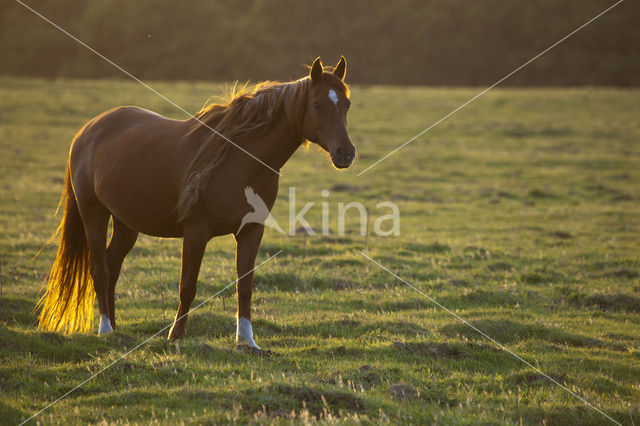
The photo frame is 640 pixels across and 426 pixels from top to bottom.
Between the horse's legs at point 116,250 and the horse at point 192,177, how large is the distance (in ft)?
0.09

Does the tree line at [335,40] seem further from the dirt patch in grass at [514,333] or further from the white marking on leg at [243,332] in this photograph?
the white marking on leg at [243,332]

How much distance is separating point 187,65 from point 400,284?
283 ft

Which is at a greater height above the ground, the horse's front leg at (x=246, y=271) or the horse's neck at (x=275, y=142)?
the horse's neck at (x=275, y=142)

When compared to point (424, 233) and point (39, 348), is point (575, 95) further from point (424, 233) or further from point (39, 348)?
point (39, 348)

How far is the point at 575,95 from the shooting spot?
177ft

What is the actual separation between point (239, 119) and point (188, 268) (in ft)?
5.61

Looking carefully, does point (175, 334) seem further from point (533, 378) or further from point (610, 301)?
point (610, 301)

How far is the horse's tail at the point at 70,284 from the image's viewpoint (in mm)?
7215

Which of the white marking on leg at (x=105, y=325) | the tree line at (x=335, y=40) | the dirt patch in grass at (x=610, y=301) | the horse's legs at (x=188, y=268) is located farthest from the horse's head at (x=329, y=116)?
the tree line at (x=335, y=40)

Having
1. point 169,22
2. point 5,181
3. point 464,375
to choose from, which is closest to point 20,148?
point 5,181

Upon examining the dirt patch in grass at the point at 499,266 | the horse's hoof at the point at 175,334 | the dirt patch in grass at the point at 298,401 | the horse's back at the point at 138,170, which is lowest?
the dirt patch in grass at the point at 298,401

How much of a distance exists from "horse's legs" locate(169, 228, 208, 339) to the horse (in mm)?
11

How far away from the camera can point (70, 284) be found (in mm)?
7363

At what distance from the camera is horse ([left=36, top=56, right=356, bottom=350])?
6.14 m
